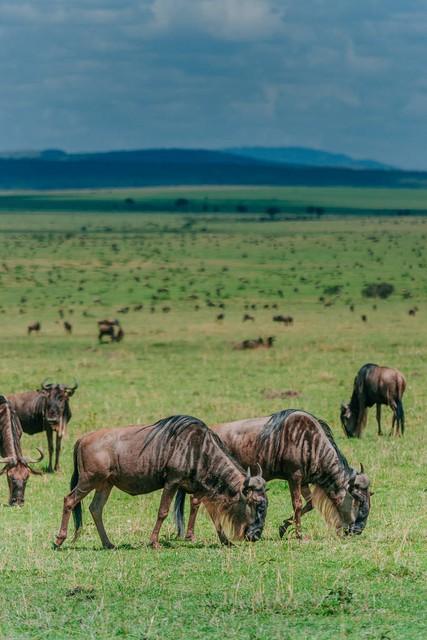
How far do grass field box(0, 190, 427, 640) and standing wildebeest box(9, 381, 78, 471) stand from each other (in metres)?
0.75

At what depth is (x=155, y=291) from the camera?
2532 inches

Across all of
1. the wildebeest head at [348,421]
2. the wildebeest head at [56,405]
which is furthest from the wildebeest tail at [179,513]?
the wildebeest head at [348,421]

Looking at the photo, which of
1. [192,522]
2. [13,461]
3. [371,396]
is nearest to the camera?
[192,522]

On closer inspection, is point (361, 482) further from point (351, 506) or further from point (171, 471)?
point (171, 471)

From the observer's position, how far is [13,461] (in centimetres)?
1616

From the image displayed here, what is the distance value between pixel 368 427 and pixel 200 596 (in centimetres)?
1406

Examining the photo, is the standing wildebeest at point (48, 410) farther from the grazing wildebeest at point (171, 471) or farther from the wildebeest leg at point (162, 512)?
the wildebeest leg at point (162, 512)

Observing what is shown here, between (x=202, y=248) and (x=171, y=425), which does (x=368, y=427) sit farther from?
(x=202, y=248)

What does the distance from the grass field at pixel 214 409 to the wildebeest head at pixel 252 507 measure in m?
0.20

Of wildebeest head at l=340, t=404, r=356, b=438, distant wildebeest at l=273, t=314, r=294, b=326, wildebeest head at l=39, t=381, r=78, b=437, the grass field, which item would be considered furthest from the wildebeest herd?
distant wildebeest at l=273, t=314, r=294, b=326

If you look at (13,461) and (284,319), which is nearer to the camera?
(13,461)

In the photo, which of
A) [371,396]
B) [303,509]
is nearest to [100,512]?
[303,509]

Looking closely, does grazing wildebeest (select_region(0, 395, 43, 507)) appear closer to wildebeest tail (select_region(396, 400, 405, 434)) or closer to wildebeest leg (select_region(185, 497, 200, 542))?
wildebeest leg (select_region(185, 497, 200, 542))

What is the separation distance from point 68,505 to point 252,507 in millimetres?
2224
